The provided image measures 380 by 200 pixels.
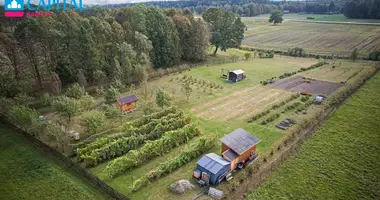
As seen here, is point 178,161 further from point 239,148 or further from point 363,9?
point 363,9

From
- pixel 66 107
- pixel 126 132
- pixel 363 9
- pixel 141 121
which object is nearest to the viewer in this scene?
pixel 126 132

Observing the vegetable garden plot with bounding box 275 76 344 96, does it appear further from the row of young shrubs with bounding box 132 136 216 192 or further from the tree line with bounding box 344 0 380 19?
the tree line with bounding box 344 0 380 19

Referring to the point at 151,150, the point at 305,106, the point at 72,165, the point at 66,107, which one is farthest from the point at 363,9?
the point at 72,165

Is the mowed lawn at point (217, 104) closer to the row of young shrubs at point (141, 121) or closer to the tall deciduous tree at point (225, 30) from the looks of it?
the row of young shrubs at point (141, 121)

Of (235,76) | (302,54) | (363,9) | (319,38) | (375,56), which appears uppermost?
(363,9)

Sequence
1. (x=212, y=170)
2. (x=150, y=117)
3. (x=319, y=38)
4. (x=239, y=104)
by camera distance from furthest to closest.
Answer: (x=319, y=38) < (x=239, y=104) < (x=150, y=117) < (x=212, y=170)

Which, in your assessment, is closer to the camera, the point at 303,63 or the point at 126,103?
the point at 126,103

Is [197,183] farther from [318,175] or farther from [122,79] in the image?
[122,79]
